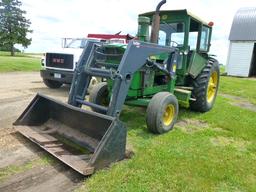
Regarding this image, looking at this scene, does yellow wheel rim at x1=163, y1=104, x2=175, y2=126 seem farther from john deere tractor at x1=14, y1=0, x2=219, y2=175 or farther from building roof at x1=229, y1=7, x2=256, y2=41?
building roof at x1=229, y1=7, x2=256, y2=41

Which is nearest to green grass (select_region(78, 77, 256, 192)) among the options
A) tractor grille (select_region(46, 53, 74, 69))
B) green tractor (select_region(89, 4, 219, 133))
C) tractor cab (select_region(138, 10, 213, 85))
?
green tractor (select_region(89, 4, 219, 133))

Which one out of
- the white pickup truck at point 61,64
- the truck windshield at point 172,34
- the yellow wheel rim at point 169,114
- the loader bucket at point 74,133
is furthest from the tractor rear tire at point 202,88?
the white pickup truck at point 61,64

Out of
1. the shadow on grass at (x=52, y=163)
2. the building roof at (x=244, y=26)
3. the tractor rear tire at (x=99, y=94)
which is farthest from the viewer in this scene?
the building roof at (x=244, y=26)

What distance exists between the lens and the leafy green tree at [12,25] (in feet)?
127

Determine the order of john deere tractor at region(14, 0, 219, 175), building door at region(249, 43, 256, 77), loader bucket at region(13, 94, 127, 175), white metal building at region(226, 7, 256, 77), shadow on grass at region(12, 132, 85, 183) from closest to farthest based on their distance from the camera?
shadow on grass at region(12, 132, 85, 183) → loader bucket at region(13, 94, 127, 175) → john deere tractor at region(14, 0, 219, 175) → white metal building at region(226, 7, 256, 77) → building door at region(249, 43, 256, 77)

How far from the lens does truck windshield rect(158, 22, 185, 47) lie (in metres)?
6.45

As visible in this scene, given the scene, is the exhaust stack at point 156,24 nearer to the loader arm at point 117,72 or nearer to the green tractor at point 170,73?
the green tractor at point 170,73

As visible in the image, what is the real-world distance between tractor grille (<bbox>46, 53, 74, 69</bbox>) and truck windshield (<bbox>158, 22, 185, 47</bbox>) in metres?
3.44

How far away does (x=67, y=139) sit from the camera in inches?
180

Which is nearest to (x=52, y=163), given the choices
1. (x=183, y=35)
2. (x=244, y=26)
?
(x=183, y=35)

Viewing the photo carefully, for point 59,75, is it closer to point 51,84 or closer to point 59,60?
point 59,60

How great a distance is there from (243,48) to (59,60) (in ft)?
58.8

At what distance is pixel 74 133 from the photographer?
4.66 m

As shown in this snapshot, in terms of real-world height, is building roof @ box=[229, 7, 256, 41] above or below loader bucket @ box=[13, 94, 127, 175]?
above
